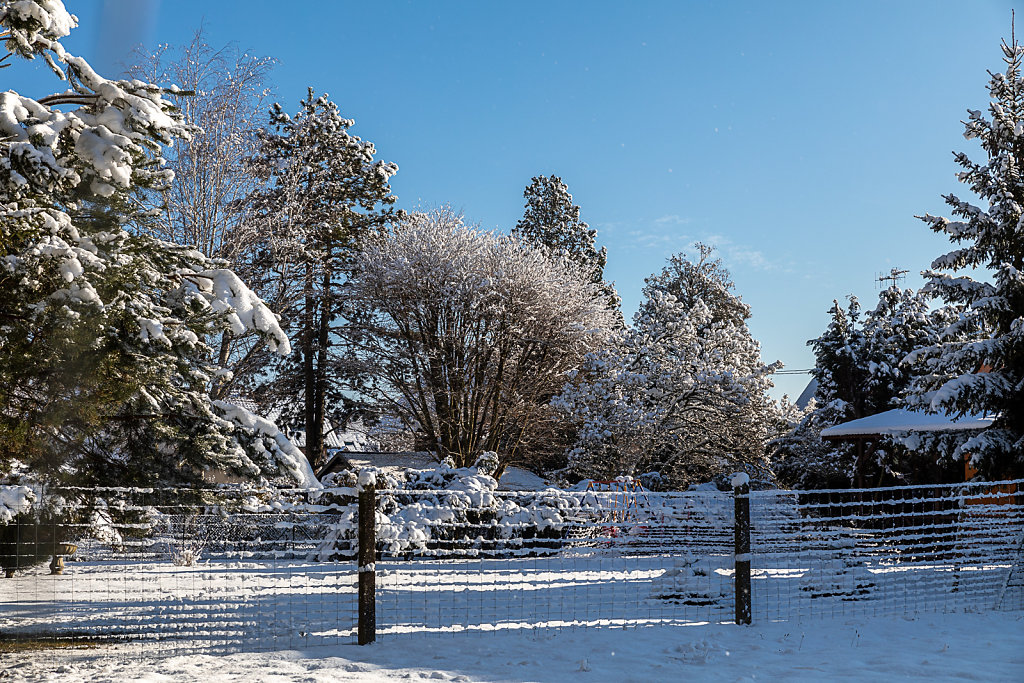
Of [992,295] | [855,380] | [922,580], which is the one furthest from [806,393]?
[922,580]

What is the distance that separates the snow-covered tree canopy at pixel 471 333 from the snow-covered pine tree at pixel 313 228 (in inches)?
87.1

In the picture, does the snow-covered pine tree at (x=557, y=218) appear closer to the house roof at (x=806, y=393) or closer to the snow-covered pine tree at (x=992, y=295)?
the house roof at (x=806, y=393)

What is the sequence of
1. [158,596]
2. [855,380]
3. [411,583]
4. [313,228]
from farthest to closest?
[855,380]
[313,228]
[158,596]
[411,583]

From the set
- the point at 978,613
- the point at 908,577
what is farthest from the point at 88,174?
the point at 908,577

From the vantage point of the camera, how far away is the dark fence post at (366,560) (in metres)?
6.73

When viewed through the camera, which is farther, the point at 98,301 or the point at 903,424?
the point at 903,424

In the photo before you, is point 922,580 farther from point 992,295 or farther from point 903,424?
point 903,424

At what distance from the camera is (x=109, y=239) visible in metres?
7.11

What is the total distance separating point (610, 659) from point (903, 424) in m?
12.8

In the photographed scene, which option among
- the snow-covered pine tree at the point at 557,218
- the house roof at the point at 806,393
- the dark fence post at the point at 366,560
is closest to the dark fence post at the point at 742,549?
the dark fence post at the point at 366,560

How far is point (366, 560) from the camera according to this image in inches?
265

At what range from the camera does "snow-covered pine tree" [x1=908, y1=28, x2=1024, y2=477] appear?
12.5 metres

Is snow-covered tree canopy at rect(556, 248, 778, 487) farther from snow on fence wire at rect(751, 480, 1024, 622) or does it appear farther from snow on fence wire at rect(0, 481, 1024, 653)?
snow on fence wire at rect(751, 480, 1024, 622)

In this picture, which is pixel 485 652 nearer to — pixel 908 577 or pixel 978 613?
pixel 978 613
